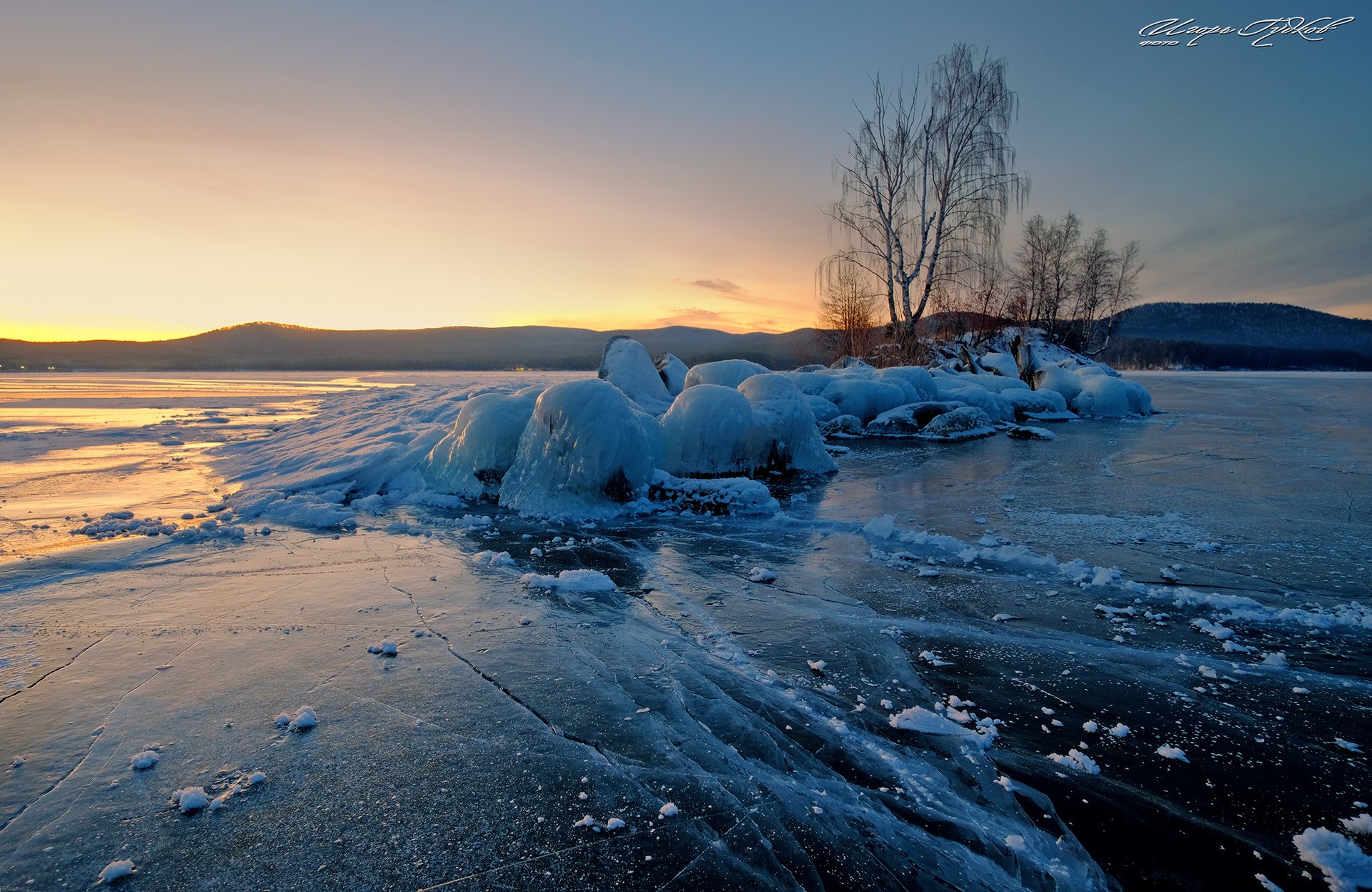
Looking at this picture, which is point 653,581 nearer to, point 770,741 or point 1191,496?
point 770,741

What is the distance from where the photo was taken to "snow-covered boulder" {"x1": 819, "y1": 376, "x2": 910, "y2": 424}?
499 inches

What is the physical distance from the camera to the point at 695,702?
7.52 feet

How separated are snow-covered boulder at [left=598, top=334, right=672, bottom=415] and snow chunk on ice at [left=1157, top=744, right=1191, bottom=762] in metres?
9.67

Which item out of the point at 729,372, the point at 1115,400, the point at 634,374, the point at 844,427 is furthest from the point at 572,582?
the point at 1115,400

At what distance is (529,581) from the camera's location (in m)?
3.64

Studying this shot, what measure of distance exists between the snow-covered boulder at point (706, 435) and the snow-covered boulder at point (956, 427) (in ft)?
17.4

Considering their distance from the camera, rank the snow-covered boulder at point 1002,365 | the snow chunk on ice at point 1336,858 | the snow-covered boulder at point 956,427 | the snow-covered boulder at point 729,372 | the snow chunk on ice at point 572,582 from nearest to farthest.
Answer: the snow chunk on ice at point 1336,858
the snow chunk on ice at point 572,582
the snow-covered boulder at point 729,372
the snow-covered boulder at point 956,427
the snow-covered boulder at point 1002,365

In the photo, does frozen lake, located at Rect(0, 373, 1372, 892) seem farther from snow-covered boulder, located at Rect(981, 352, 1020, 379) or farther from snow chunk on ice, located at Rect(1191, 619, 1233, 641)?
snow-covered boulder, located at Rect(981, 352, 1020, 379)

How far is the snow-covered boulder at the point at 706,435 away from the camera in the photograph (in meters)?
7.11

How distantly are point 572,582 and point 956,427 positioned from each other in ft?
30.7

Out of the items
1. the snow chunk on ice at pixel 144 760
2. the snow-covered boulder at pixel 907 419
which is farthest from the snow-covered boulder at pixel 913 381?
the snow chunk on ice at pixel 144 760

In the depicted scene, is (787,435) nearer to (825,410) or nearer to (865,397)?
(825,410)

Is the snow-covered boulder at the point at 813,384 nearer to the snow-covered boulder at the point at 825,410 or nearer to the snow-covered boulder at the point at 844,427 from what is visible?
the snow-covered boulder at the point at 825,410

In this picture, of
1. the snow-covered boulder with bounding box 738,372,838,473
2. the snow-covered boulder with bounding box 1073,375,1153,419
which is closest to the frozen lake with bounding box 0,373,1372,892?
the snow-covered boulder with bounding box 738,372,838,473
